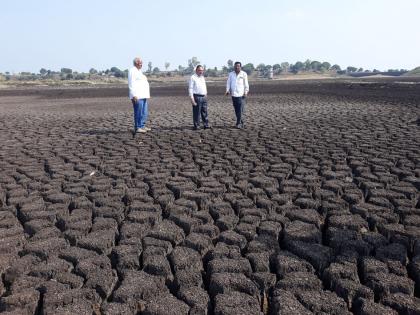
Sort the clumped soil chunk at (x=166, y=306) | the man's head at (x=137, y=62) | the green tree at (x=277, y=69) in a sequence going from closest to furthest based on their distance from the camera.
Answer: the clumped soil chunk at (x=166, y=306) → the man's head at (x=137, y=62) → the green tree at (x=277, y=69)

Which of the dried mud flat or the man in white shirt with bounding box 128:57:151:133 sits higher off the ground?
the man in white shirt with bounding box 128:57:151:133

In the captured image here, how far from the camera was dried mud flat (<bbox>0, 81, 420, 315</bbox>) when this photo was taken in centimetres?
259

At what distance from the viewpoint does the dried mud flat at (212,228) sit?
8.48ft

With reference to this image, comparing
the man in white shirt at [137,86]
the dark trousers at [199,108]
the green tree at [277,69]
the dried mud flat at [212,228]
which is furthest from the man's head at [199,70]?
the green tree at [277,69]

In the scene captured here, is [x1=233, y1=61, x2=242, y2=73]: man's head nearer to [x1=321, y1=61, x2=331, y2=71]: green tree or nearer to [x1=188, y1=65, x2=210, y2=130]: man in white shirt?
[x1=188, y1=65, x2=210, y2=130]: man in white shirt

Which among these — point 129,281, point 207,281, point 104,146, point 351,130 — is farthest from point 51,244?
point 351,130

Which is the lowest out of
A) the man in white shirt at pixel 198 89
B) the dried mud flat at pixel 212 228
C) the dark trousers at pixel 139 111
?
the dried mud flat at pixel 212 228

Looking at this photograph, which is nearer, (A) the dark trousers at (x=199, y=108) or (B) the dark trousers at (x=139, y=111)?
(B) the dark trousers at (x=139, y=111)

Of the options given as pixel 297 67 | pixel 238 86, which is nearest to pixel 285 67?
pixel 297 67

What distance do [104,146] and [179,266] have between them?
4994mm

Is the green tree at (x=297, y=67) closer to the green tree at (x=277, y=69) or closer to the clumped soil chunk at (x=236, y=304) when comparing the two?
the green tree at (x=277, y=69)

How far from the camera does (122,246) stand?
326 cm

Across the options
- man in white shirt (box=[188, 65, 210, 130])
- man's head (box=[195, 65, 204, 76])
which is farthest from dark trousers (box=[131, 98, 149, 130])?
man's head (box=[195, 65, 204, 76])

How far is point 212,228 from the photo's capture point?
3551 mm
